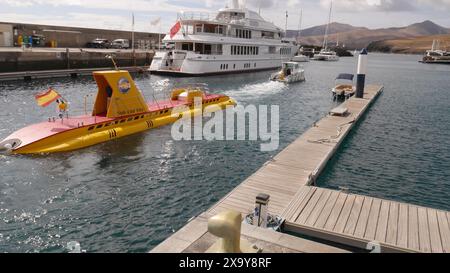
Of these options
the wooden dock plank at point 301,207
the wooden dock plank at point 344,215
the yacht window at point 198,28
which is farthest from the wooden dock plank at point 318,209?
the yacht window at point 198,28

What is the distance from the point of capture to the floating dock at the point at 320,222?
1002cm

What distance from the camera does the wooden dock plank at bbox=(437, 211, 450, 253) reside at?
1134 cm

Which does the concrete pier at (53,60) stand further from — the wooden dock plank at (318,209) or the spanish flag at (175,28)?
the wooden dock plank at (318,209)

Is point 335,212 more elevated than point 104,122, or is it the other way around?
point 104,122

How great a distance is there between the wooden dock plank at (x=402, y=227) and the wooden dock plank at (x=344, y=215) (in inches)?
63.2

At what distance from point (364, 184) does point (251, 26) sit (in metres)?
60.7

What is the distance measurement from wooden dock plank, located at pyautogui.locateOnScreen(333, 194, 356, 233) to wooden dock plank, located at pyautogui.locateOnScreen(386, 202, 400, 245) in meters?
1.30

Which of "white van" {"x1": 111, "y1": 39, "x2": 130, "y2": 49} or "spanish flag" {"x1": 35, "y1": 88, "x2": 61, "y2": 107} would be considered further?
"white van" {"x1": 111, "y1": 39, "x2": 130, "y2": 49}

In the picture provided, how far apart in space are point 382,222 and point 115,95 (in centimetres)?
1782

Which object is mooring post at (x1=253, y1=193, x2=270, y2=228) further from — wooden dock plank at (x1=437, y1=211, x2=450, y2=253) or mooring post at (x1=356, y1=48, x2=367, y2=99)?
mooring post at (x1=356, y1=48, x2=367, y2=99)

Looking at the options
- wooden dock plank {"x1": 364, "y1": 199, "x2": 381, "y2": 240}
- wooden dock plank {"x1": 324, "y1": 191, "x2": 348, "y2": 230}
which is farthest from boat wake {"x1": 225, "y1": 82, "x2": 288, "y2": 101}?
wooden dock plank {"x1": 364, "y1": 199, "x2": 381, "y2": 240}

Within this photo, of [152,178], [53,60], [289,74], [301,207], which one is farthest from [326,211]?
[53,60]

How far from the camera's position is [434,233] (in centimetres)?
1205

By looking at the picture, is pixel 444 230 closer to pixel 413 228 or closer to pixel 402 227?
pixel 413 228
